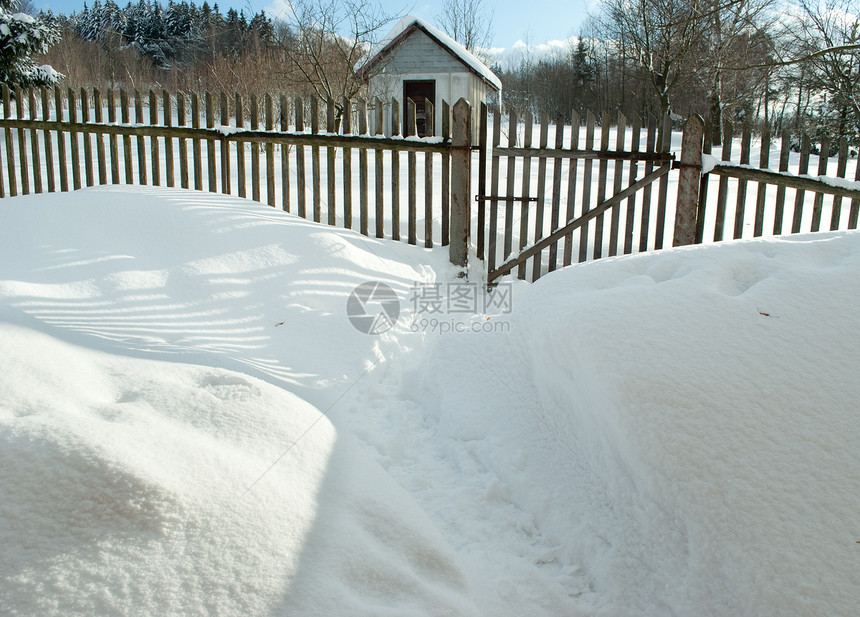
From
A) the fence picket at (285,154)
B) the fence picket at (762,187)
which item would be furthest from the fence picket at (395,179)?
the fence picket at (762,187)

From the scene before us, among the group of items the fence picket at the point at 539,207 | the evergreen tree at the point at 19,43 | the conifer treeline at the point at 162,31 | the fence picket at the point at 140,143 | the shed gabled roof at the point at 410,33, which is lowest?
the fence picket at the point at 539,207

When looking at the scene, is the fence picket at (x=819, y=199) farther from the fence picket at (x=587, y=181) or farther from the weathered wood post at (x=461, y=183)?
the weathered wood post at (x=461, y=183)

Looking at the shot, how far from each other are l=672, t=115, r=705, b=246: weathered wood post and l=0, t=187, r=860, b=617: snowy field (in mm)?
2467

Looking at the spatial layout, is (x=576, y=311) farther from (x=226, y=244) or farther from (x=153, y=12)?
(x=153, y=12)

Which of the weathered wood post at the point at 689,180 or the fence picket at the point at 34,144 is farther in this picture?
the fence picket at the point at 34,144

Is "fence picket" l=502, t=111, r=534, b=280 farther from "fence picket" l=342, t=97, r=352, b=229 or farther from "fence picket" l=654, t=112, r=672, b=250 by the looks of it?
"fence picket" l=342, t=97, r=352, b=229

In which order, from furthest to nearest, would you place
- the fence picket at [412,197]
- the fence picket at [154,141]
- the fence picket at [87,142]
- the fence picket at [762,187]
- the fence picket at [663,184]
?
the fence picket at [87,142] → the fence picket at [154,141] → the fence picket at [412,197] → the fence picket at [663,184] → the fence picket at [762,187]

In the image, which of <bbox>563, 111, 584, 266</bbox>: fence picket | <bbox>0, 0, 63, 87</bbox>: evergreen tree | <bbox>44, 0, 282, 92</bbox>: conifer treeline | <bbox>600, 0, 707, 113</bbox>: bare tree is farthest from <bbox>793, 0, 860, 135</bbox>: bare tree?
<bbox>44, 0, 282, 92</bbox>: conifer treeline

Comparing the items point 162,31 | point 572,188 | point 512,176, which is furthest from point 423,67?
point 162,31

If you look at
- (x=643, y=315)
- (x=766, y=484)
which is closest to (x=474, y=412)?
(x=643, y=315)

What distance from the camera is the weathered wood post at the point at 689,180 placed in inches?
193

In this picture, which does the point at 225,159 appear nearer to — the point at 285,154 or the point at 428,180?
the point at 285,154

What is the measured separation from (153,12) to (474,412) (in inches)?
2984

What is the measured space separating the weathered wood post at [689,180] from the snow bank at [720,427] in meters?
2.58
